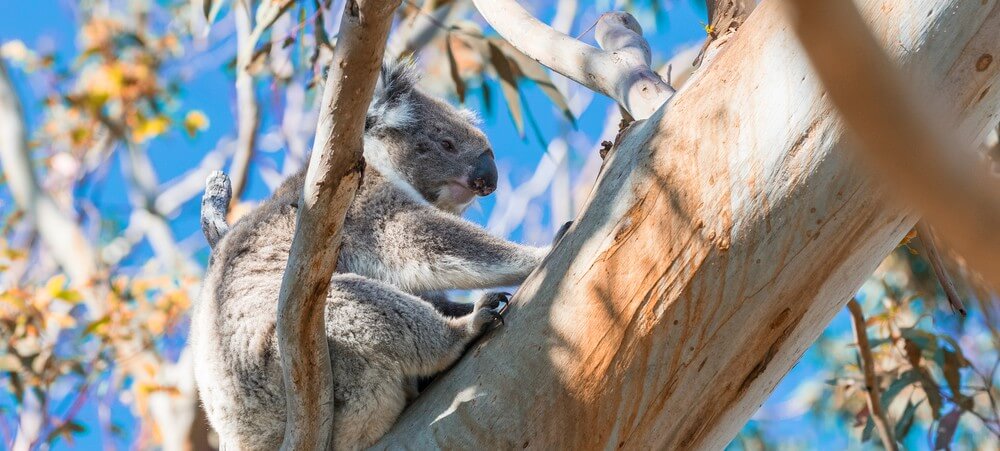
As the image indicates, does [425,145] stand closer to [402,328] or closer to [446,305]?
[446,305]

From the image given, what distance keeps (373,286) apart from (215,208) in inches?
41.5

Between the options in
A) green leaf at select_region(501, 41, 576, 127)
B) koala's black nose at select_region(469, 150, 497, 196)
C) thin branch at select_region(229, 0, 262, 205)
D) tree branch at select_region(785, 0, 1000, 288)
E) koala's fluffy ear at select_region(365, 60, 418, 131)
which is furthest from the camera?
thin branch at select_region(229, 0, 262, 205)

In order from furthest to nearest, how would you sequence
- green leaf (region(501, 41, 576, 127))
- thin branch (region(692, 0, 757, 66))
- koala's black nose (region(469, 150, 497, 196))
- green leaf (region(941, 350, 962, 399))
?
green leaf (region(501, 41, 576, 127))
green leaf (region(941, 350, 962, 399))
koala's black nose (region(469, 150, 497, 196))
thin branch (region(692, 0, 757, 66))

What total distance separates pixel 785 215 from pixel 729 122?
0.20 meters

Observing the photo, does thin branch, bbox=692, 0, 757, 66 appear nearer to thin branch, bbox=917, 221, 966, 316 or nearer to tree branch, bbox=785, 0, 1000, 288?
thin branch, bbox=917, 221, 966, 316

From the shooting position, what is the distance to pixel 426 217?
9.28 feet

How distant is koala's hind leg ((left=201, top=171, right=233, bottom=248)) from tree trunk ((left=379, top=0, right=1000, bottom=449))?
58.2 inches

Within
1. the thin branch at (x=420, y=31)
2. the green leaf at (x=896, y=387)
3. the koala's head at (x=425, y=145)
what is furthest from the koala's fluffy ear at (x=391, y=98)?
the thin branch at (x=420, y=31)

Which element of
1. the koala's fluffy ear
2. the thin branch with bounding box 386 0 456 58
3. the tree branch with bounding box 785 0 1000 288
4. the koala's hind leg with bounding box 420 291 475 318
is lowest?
the tree branch with bounding box 785 0 1000 288

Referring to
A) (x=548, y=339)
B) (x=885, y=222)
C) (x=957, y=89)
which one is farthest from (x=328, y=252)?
(x=957, y=89)

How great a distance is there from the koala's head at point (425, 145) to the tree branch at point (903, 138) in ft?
8.69

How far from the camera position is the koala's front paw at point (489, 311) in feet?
7.20

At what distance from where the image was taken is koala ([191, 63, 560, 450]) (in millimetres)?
2303

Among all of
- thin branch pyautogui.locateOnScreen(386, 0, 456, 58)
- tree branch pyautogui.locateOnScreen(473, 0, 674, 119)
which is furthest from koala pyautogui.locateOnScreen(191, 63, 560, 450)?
thin branch pyautogui.locateOnScreen(386, 0, 456, 58)
